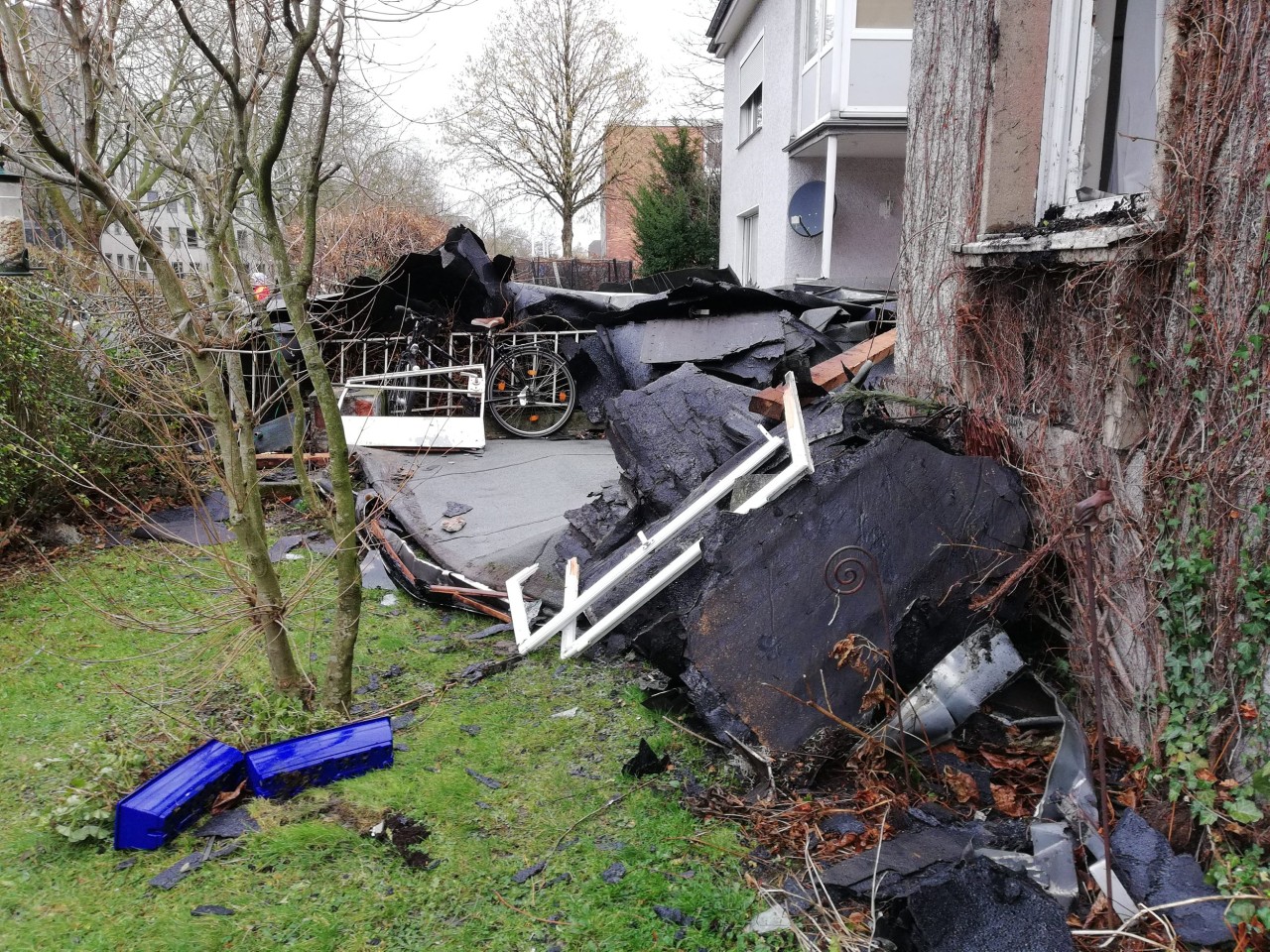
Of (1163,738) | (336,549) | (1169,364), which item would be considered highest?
(1169,364)

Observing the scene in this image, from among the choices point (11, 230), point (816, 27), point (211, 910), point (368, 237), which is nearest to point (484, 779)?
point (211, 910)

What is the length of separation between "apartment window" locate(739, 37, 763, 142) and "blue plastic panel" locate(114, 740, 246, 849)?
50.8ft

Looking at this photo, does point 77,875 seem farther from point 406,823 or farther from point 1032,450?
point 1032,450

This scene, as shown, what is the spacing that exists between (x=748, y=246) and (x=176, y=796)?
55.7 feet

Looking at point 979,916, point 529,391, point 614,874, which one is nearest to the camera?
point 979,916

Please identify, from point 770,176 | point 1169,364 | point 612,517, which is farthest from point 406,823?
point 770,176

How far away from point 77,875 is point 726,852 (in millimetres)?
2263

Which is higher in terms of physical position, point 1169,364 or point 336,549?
point 1169,364

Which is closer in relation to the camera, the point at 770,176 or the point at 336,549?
the point at 336,549

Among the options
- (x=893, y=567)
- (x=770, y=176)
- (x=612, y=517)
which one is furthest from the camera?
(x=770, y=176)

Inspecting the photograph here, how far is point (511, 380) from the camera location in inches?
389

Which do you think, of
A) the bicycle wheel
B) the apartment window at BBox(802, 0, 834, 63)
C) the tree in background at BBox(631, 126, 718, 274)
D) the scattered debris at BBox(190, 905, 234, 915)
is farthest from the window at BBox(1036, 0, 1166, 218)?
the tree in background at BBox(631, 126, 718, 274)

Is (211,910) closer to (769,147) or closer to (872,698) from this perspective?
(872,698)

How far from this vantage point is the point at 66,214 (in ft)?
31.5
